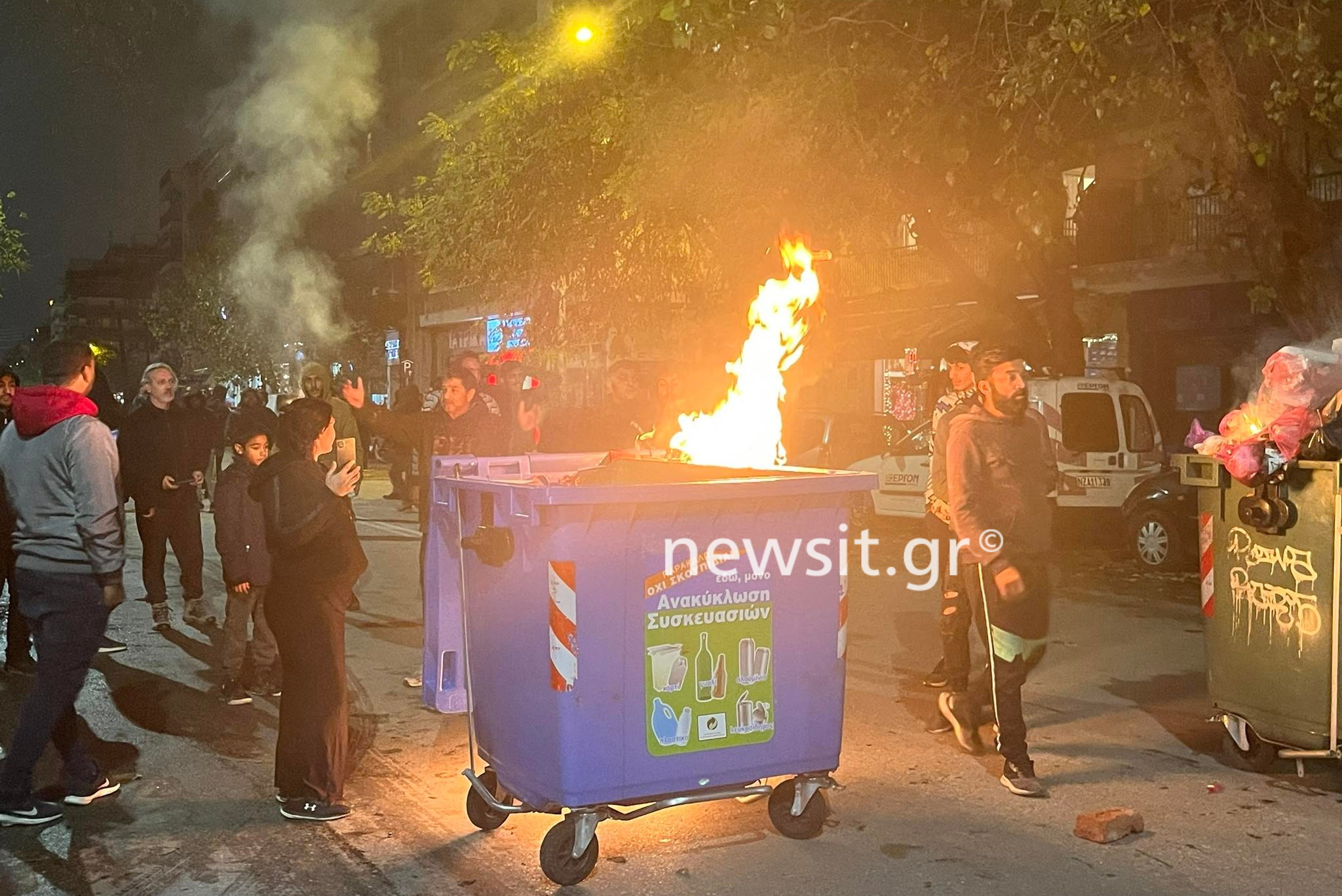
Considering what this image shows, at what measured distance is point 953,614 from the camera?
6559 mm

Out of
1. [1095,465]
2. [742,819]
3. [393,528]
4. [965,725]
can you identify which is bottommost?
[742,819]

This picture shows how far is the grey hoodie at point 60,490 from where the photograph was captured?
500 cm

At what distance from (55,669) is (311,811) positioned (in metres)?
1.16

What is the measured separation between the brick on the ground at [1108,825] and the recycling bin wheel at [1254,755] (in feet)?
3.59

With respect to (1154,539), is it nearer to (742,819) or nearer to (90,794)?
(742,819)

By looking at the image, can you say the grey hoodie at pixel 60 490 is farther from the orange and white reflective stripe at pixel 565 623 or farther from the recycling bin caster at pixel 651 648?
the orange and white reflective stripe at pixel 565 623

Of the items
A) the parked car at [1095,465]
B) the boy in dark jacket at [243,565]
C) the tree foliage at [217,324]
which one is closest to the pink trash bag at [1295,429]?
the boy in dark jacket at [243,565]

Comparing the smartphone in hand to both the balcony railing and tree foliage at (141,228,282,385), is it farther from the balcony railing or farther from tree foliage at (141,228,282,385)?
tree foliage at (141,228,282,385)

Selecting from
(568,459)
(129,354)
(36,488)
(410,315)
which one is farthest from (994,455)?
(129,354)

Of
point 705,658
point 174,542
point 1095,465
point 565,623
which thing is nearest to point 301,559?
point 565,623

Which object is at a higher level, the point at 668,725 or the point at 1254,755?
the point at 668,725

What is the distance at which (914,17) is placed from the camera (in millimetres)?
11641

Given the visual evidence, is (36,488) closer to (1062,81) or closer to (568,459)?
(568,459)

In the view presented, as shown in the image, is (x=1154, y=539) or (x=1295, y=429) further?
(x=1154, y=539)
